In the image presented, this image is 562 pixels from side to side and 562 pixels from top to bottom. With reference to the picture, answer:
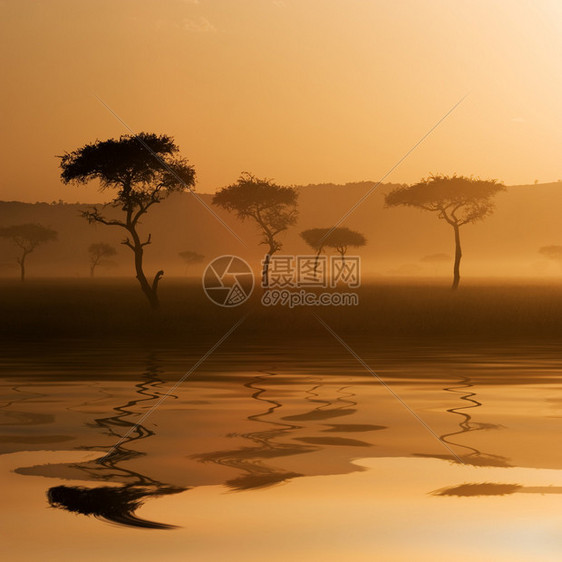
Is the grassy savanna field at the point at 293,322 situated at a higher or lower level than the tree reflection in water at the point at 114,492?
higher

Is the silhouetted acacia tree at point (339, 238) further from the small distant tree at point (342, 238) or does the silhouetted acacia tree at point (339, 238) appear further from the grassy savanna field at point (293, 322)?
the grassy savanna field at point (293, 322)

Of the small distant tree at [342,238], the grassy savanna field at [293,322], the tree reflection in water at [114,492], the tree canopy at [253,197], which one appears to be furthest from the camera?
the small distant tree at [342,238]

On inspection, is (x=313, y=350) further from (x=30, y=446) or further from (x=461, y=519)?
(x=461, y=519)

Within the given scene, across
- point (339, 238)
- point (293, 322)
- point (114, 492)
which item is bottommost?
point (114, 492)

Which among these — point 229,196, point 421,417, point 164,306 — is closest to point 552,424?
point 421,417

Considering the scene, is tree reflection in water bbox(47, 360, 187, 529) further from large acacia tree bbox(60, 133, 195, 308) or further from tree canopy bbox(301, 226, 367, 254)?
tree canopy bbox(301, 226, 367, 254)

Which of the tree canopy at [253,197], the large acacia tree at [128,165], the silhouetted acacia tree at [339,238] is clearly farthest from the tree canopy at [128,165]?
the silhouetted acacia tree at [339,238]

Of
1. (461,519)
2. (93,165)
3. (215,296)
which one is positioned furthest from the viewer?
(215,296)

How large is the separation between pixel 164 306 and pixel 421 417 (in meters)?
40.2

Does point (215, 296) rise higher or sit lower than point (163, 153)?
lower

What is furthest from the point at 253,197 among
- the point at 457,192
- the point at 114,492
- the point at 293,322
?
the point at 114,492

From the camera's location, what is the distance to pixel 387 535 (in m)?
9.80

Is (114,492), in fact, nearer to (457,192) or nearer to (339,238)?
(457,192)

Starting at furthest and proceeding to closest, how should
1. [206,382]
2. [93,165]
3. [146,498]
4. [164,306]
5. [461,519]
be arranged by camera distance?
[93,165] < [164,306] < [206,382] < [146,498] < [461,519]
